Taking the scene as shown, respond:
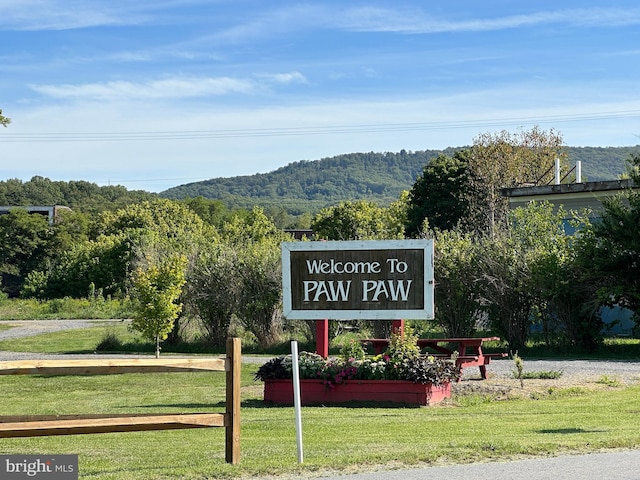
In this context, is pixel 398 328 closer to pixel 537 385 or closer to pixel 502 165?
pixel 537 385

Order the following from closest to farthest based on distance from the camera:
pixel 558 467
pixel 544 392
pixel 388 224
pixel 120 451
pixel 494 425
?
pixel 558 467 → pixel 120 451 → pixel 494 425 → pixel 544 392 → pixel 388 224

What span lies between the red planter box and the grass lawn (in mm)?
311

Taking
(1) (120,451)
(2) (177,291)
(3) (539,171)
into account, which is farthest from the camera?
(3) (539,171)

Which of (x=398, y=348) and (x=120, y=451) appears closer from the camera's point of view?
(x=120, y=451)

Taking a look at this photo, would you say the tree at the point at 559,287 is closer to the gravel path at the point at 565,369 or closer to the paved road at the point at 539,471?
the gravel path at the point at 565,369

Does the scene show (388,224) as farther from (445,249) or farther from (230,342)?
(230,342)

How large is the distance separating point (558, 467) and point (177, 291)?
1739cm

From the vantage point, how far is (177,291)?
24.8 metres

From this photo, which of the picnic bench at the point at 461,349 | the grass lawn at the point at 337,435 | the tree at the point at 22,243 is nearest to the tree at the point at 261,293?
the picnic bench at the point at 461,349

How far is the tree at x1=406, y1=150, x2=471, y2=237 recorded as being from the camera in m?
59.5

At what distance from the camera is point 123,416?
8.62m

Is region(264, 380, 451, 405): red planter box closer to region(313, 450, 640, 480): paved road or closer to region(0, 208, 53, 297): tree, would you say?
region(313, 450, 640, 480): paved road

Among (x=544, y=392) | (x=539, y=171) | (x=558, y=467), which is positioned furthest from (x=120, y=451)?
(x=539, y=171)

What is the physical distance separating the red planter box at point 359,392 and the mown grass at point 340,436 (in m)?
0.33
